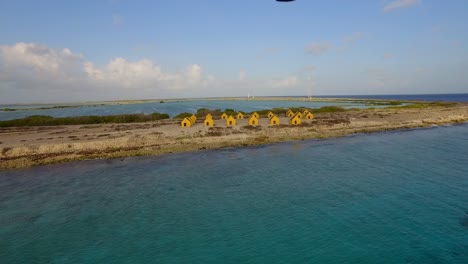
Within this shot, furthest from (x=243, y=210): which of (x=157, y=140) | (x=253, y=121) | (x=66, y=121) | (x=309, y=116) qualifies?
(x=66, y=121)

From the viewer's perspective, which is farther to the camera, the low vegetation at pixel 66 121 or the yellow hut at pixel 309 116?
the low vegetation at pixel 66 121

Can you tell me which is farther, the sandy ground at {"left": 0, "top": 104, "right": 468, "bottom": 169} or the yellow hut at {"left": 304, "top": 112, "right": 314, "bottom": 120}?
the yellow hut at {"left": 304, "top": 112, "right": 314, "bottom": 120}

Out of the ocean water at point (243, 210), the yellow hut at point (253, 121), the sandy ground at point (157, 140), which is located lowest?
the ocean water at point (243, 210)

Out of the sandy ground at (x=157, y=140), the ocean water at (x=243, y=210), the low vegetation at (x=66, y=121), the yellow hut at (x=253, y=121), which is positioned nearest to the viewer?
the ocean water at (x=243, y=210)

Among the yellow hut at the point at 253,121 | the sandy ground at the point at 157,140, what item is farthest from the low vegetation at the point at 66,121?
the yellow hut at the point at 253,121

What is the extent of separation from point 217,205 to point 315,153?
62.6ft

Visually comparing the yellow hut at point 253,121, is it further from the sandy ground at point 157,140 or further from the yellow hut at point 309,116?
the yellow hut at point 309,116

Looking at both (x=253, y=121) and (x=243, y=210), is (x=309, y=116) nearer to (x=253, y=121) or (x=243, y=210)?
(x=253, y=121)

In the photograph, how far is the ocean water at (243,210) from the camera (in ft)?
52.0

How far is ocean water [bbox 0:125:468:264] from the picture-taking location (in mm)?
15852

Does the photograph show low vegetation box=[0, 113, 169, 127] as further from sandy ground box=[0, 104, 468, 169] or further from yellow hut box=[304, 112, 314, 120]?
yellow hut box=[304, 112, 314, 120]

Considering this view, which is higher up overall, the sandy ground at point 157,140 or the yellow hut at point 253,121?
the yellow hut at point 253,121

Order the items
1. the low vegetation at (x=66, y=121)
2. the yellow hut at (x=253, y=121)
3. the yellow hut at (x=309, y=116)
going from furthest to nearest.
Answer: the low vegetation at (x=66, y=121), the yellow hut at (x=309, y=116), the yellow hut at (x=253, y=121)

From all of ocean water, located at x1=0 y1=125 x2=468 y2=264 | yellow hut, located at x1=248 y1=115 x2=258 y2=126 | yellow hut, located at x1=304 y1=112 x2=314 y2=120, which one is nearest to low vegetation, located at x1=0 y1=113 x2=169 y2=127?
yellow hut, located at x1=248 y1=115 x2=258 y2=126
